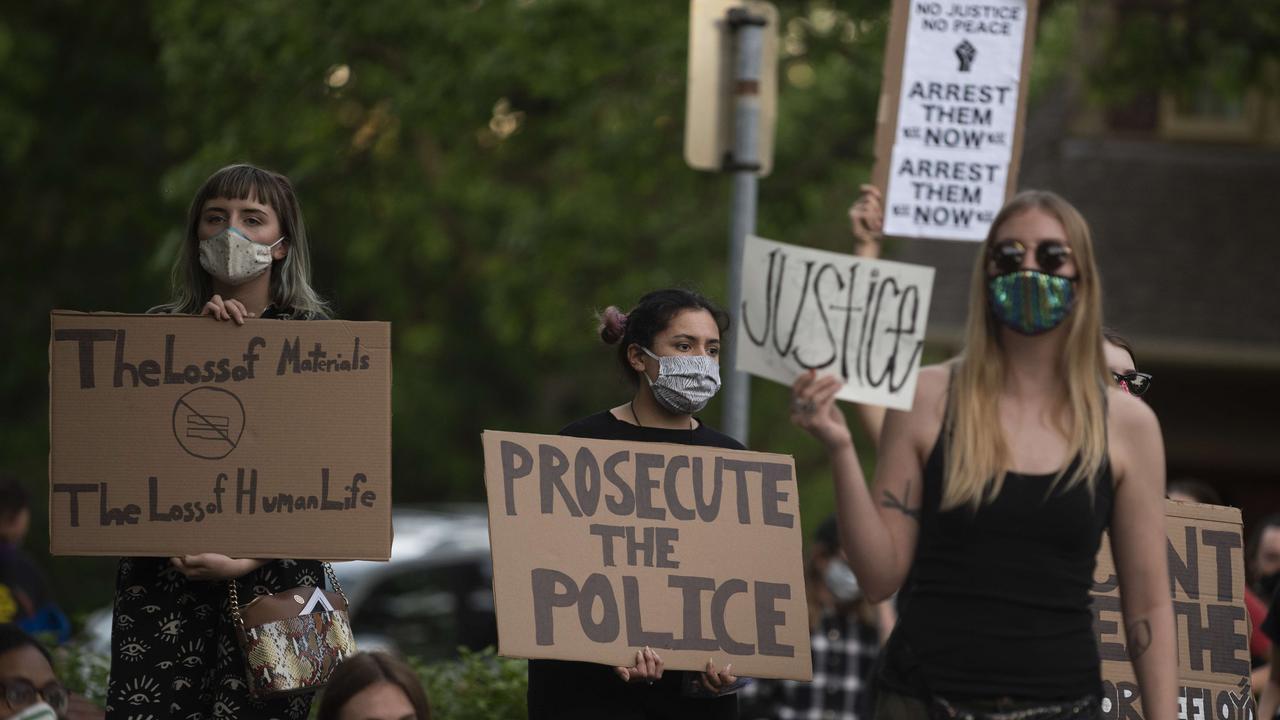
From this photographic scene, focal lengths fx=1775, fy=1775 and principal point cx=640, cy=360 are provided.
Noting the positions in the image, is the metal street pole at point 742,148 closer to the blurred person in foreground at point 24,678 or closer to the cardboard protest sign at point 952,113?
the cardboard protest sign at point 952,113

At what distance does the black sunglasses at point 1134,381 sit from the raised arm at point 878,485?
4.74 ft

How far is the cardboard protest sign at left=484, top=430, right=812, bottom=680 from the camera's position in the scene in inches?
185

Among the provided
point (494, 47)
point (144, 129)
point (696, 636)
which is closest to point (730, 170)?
point (696, 636)

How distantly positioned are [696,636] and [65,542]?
1.70 m

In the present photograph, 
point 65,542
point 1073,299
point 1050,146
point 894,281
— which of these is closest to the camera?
point 1073,299

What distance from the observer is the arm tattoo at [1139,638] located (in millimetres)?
3789

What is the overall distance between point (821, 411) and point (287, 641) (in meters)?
1.61

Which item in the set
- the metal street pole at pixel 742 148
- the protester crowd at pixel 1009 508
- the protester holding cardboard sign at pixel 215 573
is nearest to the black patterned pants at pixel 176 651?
the protester holding cardboard sign at pixel 215 573

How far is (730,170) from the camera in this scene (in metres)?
7.47

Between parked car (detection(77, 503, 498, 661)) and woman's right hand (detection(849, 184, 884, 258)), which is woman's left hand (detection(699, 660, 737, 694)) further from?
parked car (detection(77, 503, 498, 661))

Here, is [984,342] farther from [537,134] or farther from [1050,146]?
[1050,146]

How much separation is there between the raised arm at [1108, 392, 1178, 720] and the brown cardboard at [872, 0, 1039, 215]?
235cm

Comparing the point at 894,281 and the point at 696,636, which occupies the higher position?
the point at 894,281

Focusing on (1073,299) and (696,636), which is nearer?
(1073,299)
